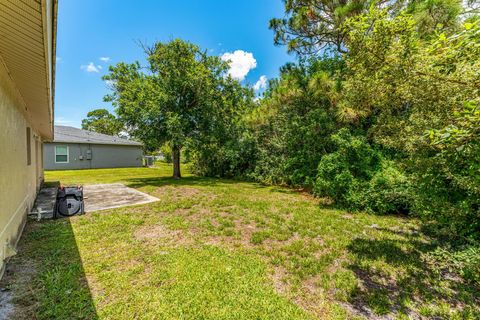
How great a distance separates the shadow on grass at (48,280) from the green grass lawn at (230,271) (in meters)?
0.01

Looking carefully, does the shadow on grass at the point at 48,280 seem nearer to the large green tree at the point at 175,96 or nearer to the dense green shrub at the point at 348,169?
the dense green shrub at the point at 348,169

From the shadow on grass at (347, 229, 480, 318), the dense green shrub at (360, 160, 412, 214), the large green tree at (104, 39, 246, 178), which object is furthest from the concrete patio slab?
the dense green shrub at (360, 160, 412, 214)

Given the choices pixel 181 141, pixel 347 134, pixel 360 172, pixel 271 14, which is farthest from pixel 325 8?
pixel 181 141

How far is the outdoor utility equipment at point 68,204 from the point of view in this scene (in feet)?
18.3

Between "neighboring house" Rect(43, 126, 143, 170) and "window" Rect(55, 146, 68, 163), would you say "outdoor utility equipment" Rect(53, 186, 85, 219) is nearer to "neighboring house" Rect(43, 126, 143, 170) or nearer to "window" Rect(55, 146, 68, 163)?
"neighboring house" Rect(43, 126, 143, 170)

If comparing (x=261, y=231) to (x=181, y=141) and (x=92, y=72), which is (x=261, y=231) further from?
(x=92, y=72)

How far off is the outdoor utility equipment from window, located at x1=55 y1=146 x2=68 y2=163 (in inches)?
625

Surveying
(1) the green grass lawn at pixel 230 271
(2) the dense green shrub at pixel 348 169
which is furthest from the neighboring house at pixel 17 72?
(2) the dense green shrub at pixel 348 169

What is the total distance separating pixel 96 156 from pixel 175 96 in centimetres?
1262

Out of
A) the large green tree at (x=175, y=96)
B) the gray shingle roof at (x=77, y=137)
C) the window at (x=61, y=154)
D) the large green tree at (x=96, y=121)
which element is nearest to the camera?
the large green tree at (x=175, y=96)

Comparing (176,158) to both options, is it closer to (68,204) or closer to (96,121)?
(68,204)

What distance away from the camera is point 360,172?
678cm

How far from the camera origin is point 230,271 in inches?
123

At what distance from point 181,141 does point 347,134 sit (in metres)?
7.95
